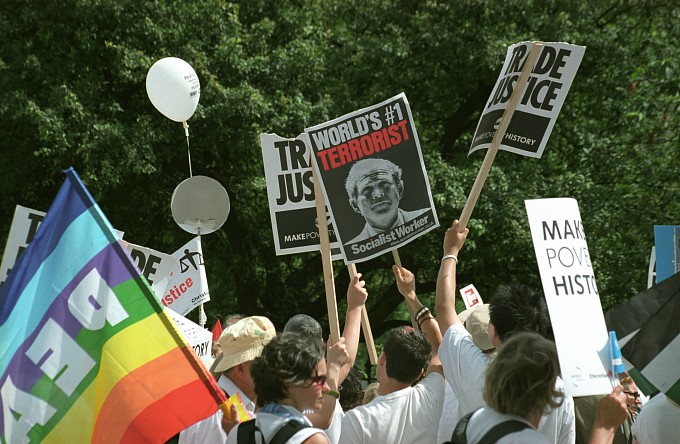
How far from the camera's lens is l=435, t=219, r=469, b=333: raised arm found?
171 inches

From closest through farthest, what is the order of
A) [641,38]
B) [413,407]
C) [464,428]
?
[464,428] → [413,407] → [641,38]

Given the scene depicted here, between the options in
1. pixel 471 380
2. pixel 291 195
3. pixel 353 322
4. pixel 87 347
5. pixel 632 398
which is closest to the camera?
pixel 87 347

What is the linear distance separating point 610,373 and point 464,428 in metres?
0.80

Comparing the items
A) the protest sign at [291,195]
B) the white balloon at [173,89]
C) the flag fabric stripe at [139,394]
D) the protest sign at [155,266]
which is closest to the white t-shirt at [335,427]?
the flag fabric stripe at [139,394]

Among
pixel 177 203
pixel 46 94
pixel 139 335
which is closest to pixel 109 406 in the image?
pixel 139 335

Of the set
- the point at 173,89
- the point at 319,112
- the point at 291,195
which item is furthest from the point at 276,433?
the point at 319,112

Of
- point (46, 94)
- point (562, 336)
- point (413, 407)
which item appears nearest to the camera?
point (562, 336)

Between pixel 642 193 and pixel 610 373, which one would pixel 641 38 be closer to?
pixel 642 193

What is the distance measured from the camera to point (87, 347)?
12.5 ft

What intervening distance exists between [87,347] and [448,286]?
1.57m

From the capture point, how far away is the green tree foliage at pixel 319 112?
1554cm

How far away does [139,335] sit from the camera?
3828 mm

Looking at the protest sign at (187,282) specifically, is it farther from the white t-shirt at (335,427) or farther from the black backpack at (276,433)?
the black backpack at (276,433)

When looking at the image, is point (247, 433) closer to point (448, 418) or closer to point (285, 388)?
point (285, 388)
